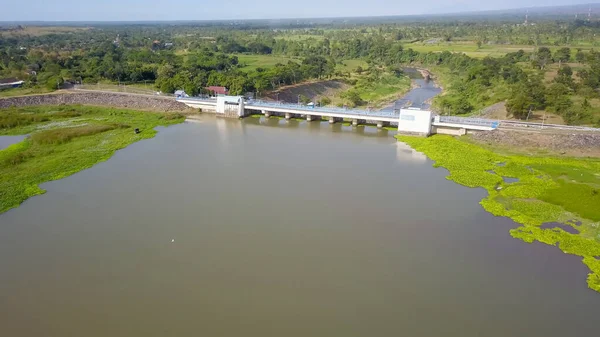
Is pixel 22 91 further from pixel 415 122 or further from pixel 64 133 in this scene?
pixel 415 122

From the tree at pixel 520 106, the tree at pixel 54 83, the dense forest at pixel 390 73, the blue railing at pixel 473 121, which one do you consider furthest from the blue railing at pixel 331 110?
the tree at pixel 54 83

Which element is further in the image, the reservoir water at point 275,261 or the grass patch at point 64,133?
the grass patch at point 64,133

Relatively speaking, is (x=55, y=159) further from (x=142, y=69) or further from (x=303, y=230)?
(x=142, y=69)

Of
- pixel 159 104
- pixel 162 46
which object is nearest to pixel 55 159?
pixel 159 104

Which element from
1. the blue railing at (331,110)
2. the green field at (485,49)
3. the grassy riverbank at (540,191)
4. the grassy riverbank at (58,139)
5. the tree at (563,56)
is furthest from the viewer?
the green field at (485,49)

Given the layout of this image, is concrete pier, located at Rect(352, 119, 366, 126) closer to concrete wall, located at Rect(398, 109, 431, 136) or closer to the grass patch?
concrete wall, located at Rect(398, 109, 431, 136)

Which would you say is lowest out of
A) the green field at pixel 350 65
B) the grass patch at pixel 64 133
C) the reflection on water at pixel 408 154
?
the grass patch at pixel 64 133

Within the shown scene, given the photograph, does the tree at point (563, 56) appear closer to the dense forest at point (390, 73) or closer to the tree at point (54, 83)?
the dense forest at point (390, 73)
